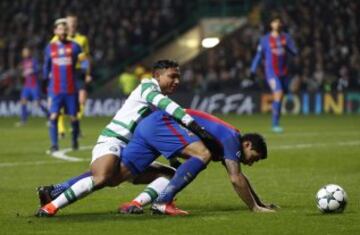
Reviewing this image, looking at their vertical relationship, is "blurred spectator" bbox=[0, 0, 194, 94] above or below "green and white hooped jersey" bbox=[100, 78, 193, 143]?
above

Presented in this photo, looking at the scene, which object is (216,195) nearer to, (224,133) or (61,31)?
(224,133)

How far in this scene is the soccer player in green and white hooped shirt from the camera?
1002cm

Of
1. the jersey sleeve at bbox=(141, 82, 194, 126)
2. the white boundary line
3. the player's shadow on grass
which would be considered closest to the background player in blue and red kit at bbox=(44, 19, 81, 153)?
the white boundary line

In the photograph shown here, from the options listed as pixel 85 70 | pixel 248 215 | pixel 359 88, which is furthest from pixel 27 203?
pixel 359 88

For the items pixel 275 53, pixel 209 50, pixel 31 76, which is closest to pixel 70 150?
pixel 275 53

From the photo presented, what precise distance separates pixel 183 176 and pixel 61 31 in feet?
29.9

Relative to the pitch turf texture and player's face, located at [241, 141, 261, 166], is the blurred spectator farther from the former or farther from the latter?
player's face, located at [241, 141, 261, 166]

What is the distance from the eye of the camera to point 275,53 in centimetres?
2420

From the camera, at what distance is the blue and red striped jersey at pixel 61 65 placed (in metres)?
19.1

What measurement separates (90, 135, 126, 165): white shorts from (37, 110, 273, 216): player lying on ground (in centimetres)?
8

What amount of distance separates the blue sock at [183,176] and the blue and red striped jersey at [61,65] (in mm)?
9238

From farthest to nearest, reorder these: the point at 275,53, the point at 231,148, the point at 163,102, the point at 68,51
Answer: the point at 275,53, the point at 68,51, the point at 231,148, the point at 163,102

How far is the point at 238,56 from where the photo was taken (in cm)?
3759

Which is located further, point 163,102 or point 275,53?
point 275,53
